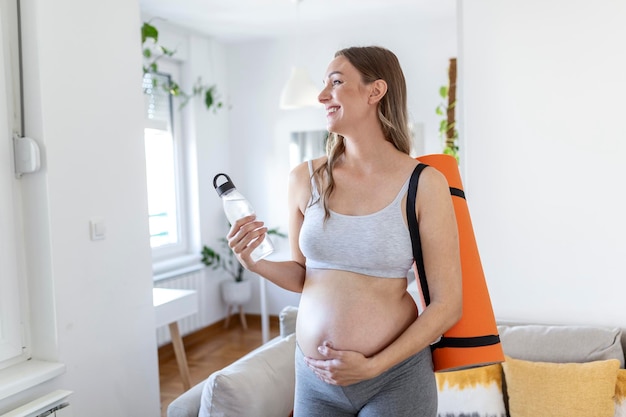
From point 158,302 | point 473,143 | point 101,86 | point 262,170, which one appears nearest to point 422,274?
point 473,143

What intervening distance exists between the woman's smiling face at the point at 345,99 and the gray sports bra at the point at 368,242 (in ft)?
0.62

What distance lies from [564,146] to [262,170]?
10.4 feet

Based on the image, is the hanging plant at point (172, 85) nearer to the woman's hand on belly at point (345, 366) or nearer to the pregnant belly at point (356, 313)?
the pregnant belly at point (356, 313)

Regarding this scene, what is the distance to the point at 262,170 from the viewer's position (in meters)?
5.07

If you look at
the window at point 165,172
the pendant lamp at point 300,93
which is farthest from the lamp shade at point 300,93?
the window at point 165,172

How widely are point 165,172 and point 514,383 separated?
128 inches

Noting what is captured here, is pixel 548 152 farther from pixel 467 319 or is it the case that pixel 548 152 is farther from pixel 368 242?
pixel 368 242

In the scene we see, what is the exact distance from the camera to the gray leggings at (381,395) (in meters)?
1.17

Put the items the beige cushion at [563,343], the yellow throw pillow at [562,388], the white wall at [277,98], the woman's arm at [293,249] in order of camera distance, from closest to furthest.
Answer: the woman's arm at [293,249], the yellow throw pillow at [562,388], the beige cushion at [563,343], the white wall at [277,98]

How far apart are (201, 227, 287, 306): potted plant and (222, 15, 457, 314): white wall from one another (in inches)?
8.6

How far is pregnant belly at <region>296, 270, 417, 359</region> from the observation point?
1.18 meters

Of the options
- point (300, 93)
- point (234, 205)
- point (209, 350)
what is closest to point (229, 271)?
point (209, 350)

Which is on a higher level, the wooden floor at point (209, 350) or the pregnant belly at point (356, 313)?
the pregnant belly at point (356, 313)

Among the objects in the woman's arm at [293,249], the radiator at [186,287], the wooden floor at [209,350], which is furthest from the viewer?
the radiator at [186,287]
